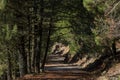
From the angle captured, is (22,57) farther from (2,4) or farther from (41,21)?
(2,4)

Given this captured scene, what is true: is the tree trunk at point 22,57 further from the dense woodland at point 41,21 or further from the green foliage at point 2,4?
the green foliage at point 2,4

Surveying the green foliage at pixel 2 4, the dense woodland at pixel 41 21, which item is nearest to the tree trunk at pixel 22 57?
the dense woodland at pixel 41 21

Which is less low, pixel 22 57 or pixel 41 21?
pixel 41 21

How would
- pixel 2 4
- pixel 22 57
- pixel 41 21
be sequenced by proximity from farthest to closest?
pixel 22 57, pixel 41 21, pixel 2 4

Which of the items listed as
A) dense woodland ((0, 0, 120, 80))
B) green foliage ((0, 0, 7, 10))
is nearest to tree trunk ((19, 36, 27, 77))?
dense woodland ((0, 0, 120, 80))

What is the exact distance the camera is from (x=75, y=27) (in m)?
31.3

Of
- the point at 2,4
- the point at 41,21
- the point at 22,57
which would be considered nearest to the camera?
the point at 2,4

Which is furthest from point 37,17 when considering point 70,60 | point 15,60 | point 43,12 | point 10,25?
point 70,60

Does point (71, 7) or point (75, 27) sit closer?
point (71, 7)

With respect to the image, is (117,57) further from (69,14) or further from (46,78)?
(46,78)

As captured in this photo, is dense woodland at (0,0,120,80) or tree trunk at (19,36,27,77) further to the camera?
tree trunk at (19,36,27,77)

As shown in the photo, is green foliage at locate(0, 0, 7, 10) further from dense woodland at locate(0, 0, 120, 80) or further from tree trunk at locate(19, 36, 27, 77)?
tree trunk at locate(19, 36, 27, 77)

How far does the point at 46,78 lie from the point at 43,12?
554 cm

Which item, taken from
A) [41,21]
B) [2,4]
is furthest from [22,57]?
[2,4]
